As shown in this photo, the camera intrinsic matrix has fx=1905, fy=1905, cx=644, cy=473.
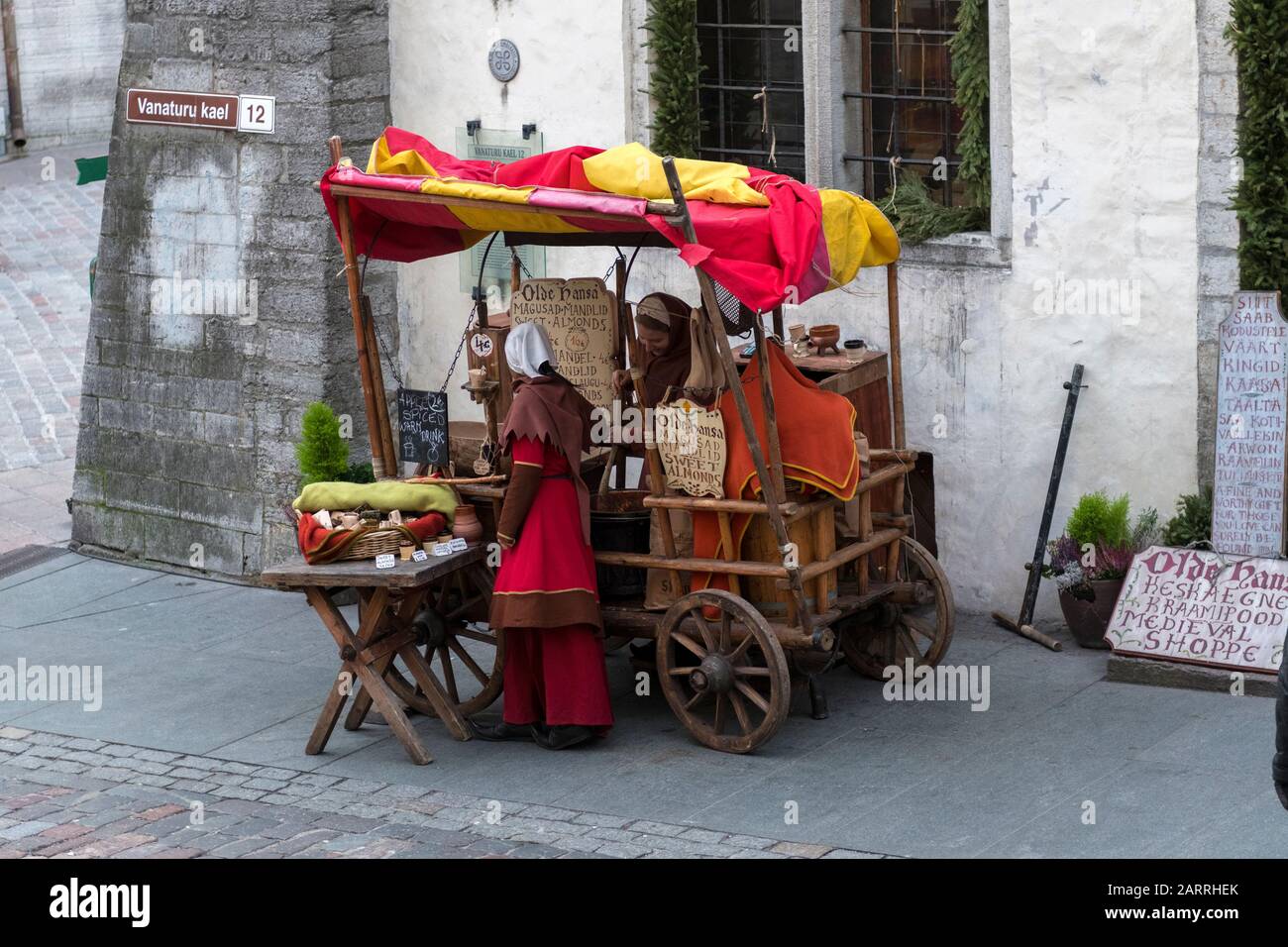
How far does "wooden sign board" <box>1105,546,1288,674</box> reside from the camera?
28.1 ft

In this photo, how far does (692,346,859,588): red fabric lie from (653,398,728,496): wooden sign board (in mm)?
50

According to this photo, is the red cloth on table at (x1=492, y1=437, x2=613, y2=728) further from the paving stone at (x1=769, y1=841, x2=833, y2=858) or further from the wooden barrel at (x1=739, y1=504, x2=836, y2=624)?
the paving stone at (x1=769, y1=841, x2=833, y2=858)

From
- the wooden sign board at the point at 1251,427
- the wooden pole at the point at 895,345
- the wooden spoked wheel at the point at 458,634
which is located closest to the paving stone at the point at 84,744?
the wooden spoked wheel at the point at 458,634

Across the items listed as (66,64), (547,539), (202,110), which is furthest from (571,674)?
(66,64)

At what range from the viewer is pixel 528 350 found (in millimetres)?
8234

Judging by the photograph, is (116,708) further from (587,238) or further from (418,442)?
(587,238)

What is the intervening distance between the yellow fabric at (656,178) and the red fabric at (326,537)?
172 cm

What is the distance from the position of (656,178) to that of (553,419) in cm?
114

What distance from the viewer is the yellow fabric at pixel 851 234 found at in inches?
318

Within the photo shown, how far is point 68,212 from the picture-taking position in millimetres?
20000

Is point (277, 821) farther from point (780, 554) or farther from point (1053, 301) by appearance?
point (1053, 301)

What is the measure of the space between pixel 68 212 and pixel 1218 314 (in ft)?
46.8
